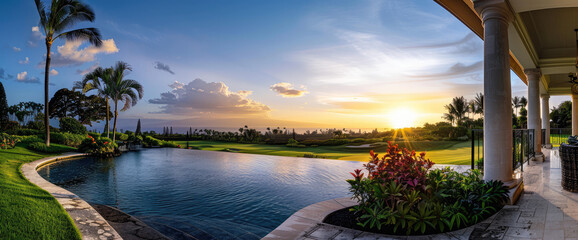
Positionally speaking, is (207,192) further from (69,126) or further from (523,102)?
(523,102)

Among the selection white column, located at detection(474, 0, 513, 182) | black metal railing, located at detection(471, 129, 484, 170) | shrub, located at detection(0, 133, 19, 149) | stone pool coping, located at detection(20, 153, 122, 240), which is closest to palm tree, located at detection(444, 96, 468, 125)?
black metal railing, located at detection(471, 129, 484, 170)

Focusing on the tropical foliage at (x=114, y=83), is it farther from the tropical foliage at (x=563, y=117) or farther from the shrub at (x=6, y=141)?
the tropical foliage at (x=563, y=117)

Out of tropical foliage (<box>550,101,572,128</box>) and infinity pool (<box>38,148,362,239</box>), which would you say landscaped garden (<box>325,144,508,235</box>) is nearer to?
infinity pool (<box>38,148,362,239</box>)

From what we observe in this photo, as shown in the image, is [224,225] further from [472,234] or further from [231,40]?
[231,40]

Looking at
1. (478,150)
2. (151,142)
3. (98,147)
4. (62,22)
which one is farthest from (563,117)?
(62,22)

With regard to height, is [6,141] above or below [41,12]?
below

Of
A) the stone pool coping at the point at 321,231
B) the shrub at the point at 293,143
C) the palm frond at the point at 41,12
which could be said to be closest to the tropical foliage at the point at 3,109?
the palm frond at the point at 41,12

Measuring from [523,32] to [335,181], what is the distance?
18.8ft

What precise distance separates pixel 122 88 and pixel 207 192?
15.5 m

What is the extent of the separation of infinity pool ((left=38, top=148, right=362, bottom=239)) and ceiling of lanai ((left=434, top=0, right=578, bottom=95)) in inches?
178

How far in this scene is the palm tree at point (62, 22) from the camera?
45.5 feet

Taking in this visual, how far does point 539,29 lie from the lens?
6.68 metres

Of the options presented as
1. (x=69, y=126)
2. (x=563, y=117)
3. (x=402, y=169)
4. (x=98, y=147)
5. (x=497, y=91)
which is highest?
(x=563, y=117)

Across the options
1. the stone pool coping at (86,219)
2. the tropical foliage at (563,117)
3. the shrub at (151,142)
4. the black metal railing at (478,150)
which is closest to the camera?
the stone pool coping at (86,219)
